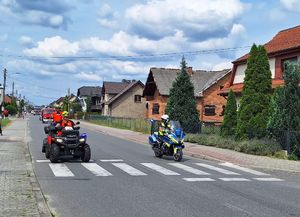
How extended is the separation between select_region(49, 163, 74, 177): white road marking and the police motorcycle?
0.56 m

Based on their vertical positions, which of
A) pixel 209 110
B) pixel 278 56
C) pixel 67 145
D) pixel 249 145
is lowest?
pixel 249 145

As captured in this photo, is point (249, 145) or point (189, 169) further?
point (249, 145)

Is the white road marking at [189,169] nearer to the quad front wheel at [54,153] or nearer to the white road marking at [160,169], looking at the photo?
the white road marking at [160,169]

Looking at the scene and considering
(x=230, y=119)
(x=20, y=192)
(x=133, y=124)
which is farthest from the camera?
(x=133, y=124)

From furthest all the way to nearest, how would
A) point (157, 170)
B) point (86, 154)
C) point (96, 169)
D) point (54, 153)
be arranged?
1. point (86, 154)
2. point (54, 153)
3. point (157, 170)
4. point (96, 169)

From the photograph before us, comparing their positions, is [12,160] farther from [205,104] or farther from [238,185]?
[205,104]

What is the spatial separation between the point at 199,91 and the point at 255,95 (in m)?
34.4

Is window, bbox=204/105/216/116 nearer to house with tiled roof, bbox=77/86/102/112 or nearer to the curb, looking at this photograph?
the curb

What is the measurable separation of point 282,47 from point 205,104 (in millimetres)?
26939

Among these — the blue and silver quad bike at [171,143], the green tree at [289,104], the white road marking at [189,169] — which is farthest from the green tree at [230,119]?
the white road marking at [189,169]

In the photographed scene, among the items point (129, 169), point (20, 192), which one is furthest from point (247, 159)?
point (20, 192)

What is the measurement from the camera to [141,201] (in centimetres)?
957

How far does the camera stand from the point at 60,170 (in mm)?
14445

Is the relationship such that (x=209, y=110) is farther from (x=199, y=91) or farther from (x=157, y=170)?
(x=157, y=170)
